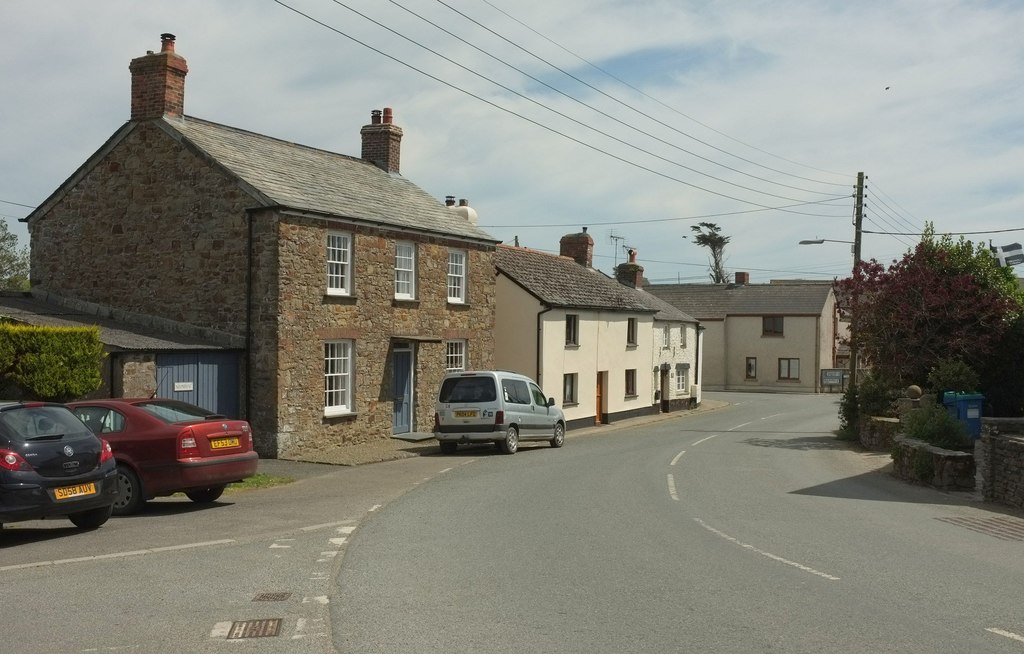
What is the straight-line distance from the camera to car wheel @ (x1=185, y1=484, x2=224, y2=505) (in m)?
14.9

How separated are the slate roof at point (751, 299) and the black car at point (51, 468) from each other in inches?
2406

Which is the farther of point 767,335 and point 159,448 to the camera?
point 767,335

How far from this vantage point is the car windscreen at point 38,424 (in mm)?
11078

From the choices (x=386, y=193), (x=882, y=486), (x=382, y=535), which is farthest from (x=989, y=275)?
(x=382, y=535)

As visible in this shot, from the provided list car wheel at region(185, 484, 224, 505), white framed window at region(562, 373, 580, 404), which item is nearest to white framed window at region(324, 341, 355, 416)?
car wheel at region(185, 484, 224, 505)

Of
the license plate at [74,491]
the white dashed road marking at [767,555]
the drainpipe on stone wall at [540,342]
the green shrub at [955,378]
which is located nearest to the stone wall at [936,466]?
the white dashed road marking at [767,555]

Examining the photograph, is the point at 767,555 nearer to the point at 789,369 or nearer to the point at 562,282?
the point at 562,282

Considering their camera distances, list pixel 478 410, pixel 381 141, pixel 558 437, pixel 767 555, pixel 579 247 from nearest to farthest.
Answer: pixel 767 555 < pixel 478 410 < pixel 558 437 < pixel 381 141 < pixel 579 247

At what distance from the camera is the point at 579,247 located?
43.3 metres

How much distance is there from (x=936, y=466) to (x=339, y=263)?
14.8m

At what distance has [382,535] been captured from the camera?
11516 millimetres

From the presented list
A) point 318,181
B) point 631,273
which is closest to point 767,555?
point 318,181

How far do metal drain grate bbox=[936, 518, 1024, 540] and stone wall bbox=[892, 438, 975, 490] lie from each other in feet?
12.1

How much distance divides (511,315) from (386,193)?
23.3 feet
